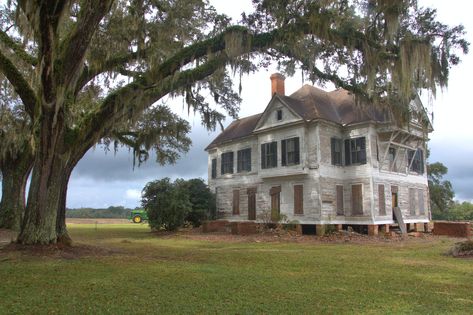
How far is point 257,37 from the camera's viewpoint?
1094cm

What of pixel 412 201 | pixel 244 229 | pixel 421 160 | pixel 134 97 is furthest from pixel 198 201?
pixel 134 97

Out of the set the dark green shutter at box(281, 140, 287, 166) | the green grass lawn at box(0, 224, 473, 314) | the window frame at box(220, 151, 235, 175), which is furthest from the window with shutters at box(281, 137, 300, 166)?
the green grass lawn at box(0, 224, 473, 314)

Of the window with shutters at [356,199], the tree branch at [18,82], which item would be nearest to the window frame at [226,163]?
the window with shutters at [356,199]

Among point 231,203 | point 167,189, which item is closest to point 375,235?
point 231,203

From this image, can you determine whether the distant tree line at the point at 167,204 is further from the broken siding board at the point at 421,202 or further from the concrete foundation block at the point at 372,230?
the broken siding board at the point at 421,202

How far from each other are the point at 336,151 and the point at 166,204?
10271 millimetres

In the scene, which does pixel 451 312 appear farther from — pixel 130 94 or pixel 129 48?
pixel 129 48

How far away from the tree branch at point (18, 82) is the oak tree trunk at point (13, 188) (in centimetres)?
1113

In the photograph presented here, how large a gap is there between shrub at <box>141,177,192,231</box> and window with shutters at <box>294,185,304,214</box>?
633 cm

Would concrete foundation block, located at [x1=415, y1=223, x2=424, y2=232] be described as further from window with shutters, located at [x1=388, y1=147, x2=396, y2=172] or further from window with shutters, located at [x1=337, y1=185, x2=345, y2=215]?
window with shutters, located at [x1=337, y1=185, x2=345, y2=215]

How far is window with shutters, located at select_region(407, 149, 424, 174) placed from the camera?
24266mm

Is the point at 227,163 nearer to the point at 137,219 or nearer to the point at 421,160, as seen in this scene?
the point at 421,160

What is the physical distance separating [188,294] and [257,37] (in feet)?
Answer: 24.7

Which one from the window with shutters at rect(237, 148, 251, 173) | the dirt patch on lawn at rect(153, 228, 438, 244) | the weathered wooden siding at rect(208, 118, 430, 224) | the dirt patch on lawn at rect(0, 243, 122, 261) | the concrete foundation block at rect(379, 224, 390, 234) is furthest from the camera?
the window with shutters at rect(237, 148, 251, 173)
